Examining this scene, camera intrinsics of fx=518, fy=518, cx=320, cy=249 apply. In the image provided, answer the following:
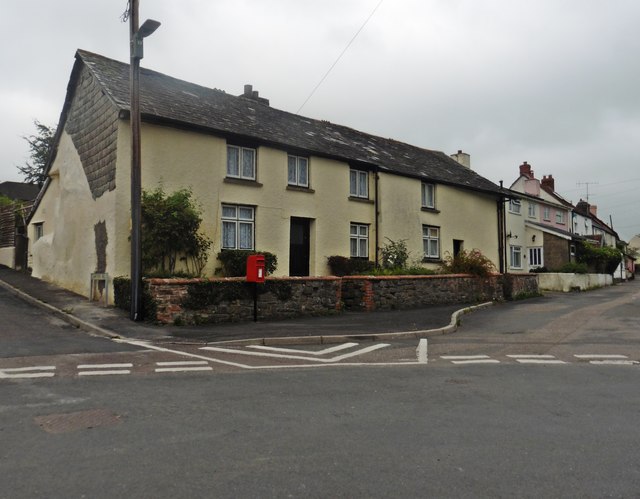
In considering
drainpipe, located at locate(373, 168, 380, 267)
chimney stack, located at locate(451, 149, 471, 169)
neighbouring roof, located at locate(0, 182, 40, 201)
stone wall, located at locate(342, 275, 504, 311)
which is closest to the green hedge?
stone wall, located at locate(342, 275, 504, 311)

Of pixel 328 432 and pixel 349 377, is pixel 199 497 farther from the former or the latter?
pixel 349 377

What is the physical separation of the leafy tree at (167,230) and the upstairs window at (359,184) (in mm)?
7998

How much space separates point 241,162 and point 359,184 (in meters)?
6.11

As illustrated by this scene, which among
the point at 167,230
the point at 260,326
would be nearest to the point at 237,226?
the point at 167,230

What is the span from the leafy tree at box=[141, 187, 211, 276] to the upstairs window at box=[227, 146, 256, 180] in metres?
2.48

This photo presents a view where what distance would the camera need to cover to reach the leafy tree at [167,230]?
14.8 metres

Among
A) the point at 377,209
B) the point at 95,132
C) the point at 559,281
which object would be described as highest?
the point at 95,132

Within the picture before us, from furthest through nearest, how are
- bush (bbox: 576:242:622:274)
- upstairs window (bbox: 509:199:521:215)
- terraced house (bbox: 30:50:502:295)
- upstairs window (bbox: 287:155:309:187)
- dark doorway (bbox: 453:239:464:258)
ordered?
bush (bbox: 576:242:622:274) < upstairs window (bbox: 509:199:521:215) < dark doorway (bbox: 453:239:464:258) < upstairs window (bbox: 287:155:309:187) < terraced house (bbox: 30:50:502:295)

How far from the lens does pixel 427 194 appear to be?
25422 millimetres

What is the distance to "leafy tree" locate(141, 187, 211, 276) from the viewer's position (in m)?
14.8

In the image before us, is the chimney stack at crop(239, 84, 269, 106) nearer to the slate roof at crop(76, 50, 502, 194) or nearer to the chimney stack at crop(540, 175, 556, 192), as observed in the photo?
the slate roof at crop(76, 50, 502, 194)

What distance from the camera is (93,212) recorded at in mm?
16641

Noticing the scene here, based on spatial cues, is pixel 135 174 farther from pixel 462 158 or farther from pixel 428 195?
pixel 462 158

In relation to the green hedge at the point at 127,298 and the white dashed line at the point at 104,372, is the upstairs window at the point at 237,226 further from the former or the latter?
the white dashed line at the point at 104,372
